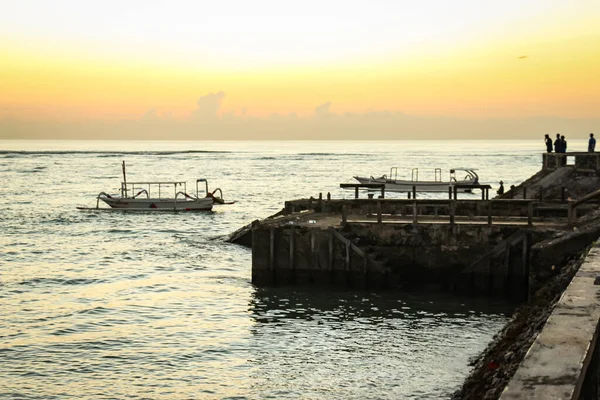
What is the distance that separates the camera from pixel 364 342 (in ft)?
67.0

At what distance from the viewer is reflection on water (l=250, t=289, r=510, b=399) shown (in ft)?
55.0

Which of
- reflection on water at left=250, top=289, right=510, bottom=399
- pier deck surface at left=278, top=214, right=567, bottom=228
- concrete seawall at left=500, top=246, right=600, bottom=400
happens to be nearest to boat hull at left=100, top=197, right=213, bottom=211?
pier deck surface at left=278, top=214, right=567, bottom=228

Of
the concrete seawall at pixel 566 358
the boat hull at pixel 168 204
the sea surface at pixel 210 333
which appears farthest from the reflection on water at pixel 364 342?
the boat hull at pixel 168 204

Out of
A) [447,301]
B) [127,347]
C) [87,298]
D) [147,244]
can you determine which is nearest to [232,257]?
[147,244]

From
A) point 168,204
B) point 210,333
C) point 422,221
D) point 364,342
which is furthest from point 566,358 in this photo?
point 168,204

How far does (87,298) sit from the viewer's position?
2719 centimetres

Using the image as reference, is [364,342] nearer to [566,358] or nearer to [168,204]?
[566,358]

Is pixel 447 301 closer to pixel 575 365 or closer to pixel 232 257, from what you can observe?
pixel 232 257

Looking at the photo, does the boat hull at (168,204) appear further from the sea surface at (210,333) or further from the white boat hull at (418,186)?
the white boat hull at (418,186)

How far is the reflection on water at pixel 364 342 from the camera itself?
16.8 meters

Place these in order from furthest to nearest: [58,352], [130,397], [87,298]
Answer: [87,298] → [58,352] → [130,397]

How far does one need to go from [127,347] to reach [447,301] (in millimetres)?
10607

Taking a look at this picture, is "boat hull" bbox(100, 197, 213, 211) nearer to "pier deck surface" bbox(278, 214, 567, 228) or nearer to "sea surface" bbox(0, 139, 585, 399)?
"sea surface" bbox(0, 139, 585, 399)

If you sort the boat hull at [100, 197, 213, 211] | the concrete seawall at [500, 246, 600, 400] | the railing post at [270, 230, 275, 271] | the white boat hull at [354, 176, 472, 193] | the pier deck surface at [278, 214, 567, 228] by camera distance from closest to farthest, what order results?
the concrete seawall at [500, 246, 600, 400] < the railing post at [270, 230, 275, 271] < the pier deck surface at [278, 214, 567, 228] < the boat hull at [100, 197, 213, 211] < the white boat hull at [354, 176, 472, 193]
